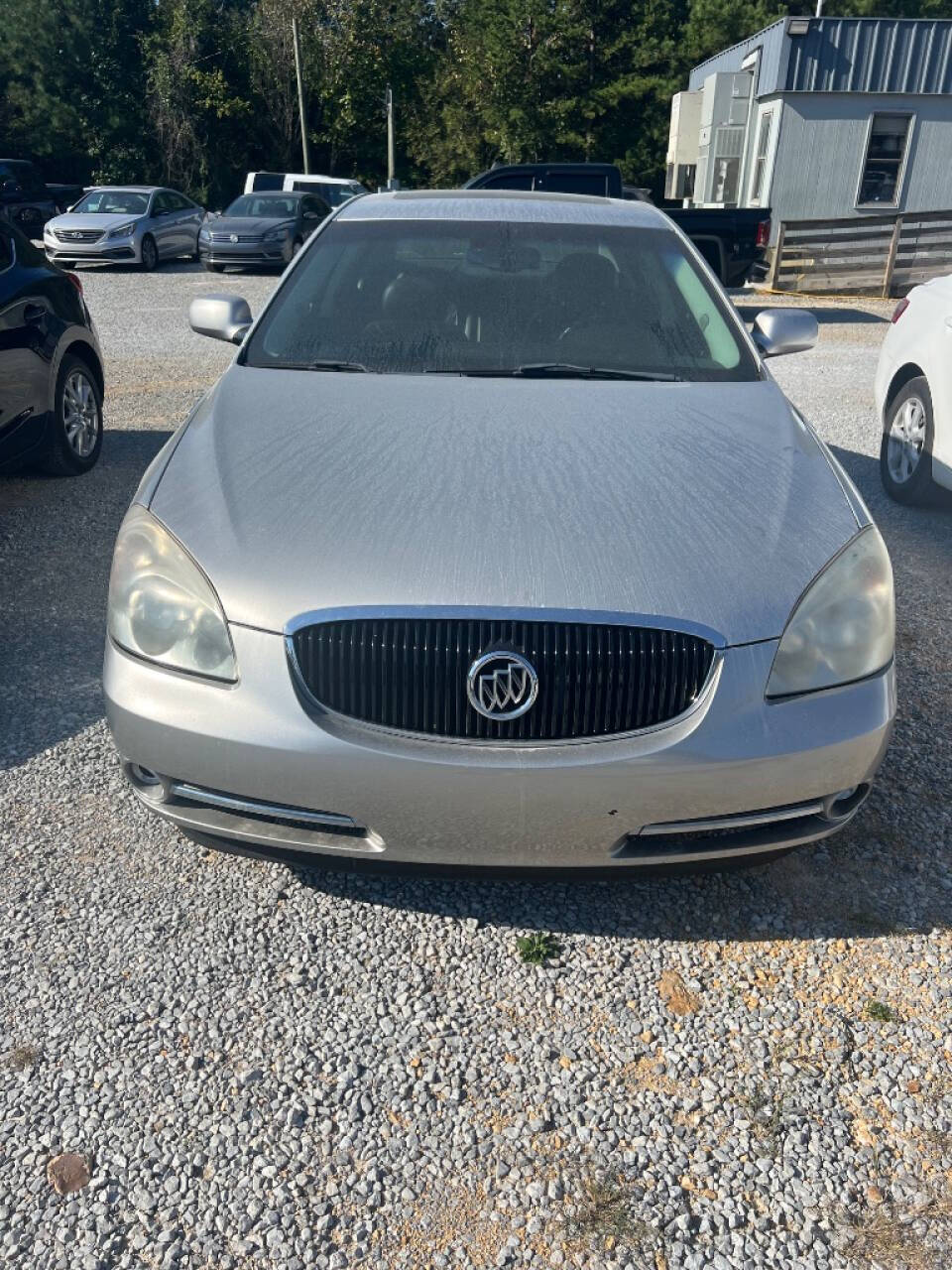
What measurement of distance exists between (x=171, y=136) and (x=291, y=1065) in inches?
1611

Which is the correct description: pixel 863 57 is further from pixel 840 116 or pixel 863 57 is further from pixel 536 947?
pixel 536 947

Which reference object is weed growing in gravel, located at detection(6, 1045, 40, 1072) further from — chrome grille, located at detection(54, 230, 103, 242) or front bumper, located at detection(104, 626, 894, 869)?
chrome grille, located at detection(54, 230, 103, 242)

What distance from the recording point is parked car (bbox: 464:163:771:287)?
12.4 metres

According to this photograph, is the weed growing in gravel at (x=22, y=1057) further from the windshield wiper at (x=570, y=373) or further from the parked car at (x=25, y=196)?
the parked car at (x=25, y=196)

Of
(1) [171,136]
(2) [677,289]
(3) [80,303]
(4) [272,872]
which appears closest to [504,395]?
(2) [677,289]

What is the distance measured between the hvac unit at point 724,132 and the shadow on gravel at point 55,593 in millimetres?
17921

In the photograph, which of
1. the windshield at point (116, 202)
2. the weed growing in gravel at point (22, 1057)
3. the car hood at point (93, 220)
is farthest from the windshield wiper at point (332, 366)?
the windshield at point (116, 202)

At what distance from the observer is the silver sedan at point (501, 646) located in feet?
7.18

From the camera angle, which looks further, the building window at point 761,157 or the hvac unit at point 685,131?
the hvac unit at point 685,131

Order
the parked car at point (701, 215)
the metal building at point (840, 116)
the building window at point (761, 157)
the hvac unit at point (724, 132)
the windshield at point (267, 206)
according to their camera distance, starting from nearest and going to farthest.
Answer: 1. the parked car at point (701, 215)
2. the metal building at point (840, 116)
3. the windshield at point (267, 206)
4. the building window at point (761, 157)
5. the hvac unit at point (724, 132)

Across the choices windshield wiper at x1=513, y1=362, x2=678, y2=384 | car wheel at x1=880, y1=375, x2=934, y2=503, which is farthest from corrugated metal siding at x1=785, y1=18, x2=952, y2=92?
windshield wiper at x1=513, y1=362, x2=678, y2=384

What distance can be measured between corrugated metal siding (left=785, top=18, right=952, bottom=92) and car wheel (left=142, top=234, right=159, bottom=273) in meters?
11.3

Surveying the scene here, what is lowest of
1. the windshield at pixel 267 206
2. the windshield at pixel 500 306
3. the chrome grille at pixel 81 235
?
the chrome grille at pixel 81 235

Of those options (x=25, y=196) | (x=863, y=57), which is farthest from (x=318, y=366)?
(x=25, y=196)
